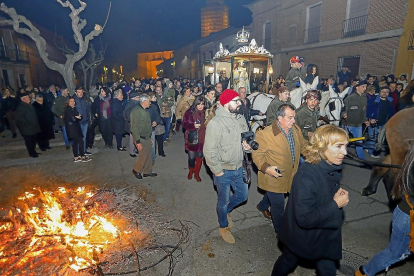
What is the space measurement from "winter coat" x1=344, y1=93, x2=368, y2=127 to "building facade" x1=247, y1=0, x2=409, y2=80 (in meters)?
10.2

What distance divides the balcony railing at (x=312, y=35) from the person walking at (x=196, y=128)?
18111 millimetres

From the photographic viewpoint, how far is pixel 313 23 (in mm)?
20453

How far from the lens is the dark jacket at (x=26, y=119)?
7.32 metres

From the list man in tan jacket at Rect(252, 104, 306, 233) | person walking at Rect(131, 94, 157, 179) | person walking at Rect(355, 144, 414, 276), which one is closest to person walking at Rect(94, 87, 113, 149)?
→ person walking at Rect(131, 94, 157, 179)

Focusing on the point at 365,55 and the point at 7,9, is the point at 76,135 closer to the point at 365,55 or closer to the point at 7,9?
the point at 7,9

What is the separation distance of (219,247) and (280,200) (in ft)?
3.64

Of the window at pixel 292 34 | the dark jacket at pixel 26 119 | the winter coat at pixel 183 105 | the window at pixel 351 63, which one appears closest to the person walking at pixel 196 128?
the winter coat at pixel 183 105

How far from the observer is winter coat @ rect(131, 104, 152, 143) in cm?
568

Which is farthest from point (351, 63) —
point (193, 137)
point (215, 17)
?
point (215, 17)

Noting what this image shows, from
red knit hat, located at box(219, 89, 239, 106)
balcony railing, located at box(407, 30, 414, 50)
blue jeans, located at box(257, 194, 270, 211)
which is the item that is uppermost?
balcony railing, located at box(407, 30, 414, 50)

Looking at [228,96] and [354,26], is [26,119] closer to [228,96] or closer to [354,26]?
[228,96]

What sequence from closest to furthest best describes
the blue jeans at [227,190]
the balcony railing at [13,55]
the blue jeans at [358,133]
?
the blue jeans at [227,190]
the blue jeans at [358,133]
the balcony railing at [13,55]

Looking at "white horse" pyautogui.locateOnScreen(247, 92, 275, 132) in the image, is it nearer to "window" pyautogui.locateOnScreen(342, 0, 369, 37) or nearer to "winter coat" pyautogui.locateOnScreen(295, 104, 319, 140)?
"winter coat" pyautogui.locateOnScreen(295, 104, 319, 140)

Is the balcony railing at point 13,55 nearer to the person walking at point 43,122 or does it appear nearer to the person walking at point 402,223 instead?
the person walking at point 43,122
